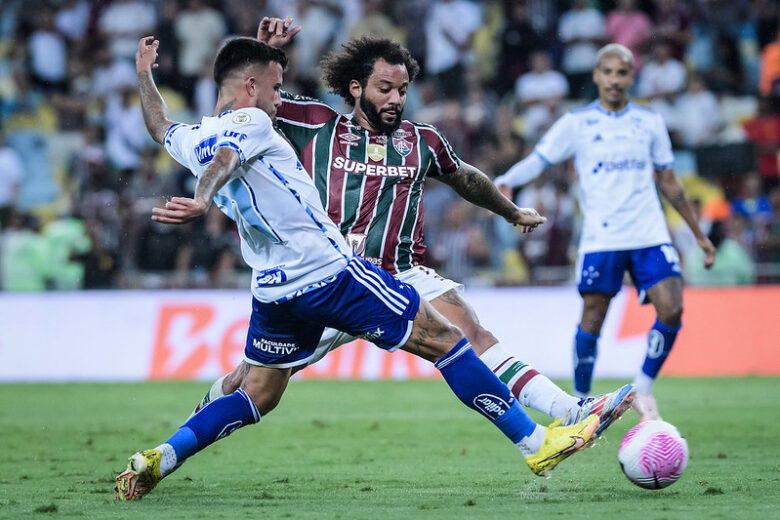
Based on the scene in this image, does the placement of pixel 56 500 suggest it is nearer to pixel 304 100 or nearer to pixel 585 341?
pixel 304 100

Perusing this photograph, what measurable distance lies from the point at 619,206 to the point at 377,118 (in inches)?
113

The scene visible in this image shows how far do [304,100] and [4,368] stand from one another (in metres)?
8.71

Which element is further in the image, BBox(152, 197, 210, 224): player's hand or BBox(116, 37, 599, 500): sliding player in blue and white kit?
BBox(116, 37, 599, 500): sliding player in blue and white kit

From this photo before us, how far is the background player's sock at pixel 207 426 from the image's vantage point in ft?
19.3

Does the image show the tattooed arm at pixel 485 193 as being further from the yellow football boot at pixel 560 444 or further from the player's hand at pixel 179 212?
the player's hand at pixel 179 212

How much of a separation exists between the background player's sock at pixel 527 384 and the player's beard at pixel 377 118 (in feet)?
4.70

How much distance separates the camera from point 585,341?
28.9ft

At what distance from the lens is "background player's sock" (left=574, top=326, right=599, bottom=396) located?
8820 mm

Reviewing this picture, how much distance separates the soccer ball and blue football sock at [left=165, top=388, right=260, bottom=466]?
199 cm

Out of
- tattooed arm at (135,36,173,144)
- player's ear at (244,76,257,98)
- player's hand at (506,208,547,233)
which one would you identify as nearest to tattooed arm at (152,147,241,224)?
player's ear at (244,76,257,98)

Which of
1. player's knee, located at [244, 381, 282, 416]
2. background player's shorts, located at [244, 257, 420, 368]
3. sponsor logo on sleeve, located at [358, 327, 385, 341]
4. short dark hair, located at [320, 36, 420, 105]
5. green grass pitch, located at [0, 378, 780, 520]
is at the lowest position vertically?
green grass pitch, located at [0, 378, 780, 520]

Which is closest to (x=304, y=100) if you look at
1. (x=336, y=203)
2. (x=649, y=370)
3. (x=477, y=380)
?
(x=336, y=203)

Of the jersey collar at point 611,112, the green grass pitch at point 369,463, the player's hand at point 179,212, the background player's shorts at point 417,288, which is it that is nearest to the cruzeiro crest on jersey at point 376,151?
the background player's shorts at point 417,288

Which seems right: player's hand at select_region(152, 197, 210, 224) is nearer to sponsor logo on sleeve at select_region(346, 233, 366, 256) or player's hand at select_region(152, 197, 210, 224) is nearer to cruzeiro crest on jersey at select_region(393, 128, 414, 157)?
sponsor logo on sleeve at select_region(346, 233, 366, 256)
